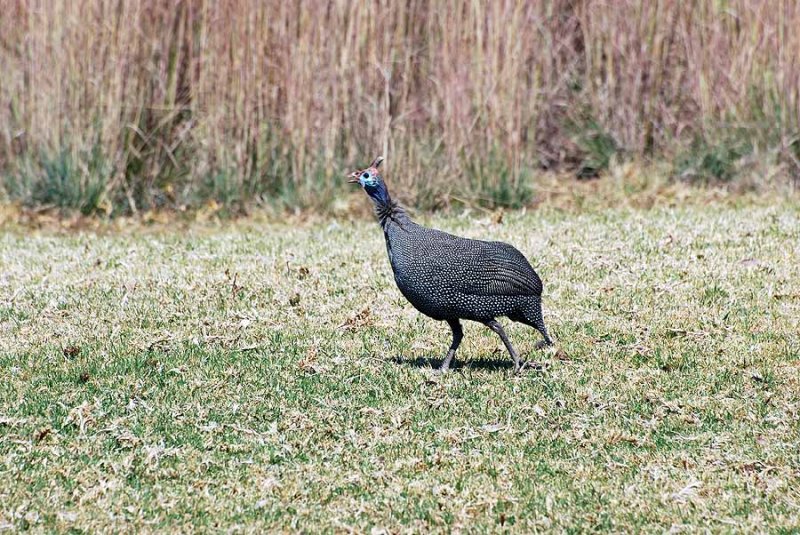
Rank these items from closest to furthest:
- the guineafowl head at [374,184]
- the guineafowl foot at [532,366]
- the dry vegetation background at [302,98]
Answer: the guineafowl head at [374,184] → the guineafowl foot at [532,366] → the dry vegetation background at [302,98]

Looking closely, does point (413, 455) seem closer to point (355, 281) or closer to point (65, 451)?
point (65, 451)

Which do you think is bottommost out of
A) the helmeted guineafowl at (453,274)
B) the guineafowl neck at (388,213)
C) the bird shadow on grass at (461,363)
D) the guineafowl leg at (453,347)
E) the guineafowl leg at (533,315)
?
the bird shadow on grass at (461,363)

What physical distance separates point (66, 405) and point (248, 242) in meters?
3.85

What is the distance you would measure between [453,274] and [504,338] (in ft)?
1.61

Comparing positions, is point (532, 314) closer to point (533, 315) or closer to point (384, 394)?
point (533, 315)

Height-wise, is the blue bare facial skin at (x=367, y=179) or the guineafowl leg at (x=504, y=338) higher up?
the blue bare facial skin at (x=367, y=179)

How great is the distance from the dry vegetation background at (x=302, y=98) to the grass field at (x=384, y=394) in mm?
1623

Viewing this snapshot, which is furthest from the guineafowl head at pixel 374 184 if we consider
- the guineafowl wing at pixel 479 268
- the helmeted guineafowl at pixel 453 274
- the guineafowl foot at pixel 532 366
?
the guineafowl foot at pixel 532 366

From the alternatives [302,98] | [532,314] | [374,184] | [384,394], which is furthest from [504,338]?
[302,98]

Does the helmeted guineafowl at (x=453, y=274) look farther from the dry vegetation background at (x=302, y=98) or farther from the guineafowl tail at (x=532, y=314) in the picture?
the dry vegetation background at (x=302, y=98)

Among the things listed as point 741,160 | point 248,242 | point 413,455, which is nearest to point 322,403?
point 413,455

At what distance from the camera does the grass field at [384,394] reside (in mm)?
4844

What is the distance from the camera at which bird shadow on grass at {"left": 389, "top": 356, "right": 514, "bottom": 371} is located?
21.5 feet

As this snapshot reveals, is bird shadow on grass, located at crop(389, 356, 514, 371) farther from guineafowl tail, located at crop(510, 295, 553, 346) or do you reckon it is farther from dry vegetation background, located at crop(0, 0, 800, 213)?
dry vegetation background, located at crop(0, 0, 800, 213)
